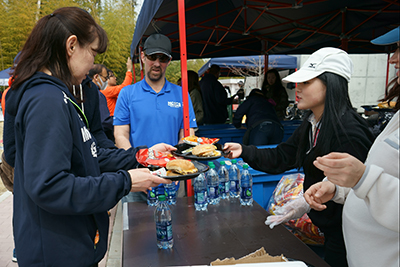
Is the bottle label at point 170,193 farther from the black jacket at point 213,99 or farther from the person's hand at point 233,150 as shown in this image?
the black jacket at point 213,99

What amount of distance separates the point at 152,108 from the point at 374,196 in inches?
85.8

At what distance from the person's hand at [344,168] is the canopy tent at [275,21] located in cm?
352

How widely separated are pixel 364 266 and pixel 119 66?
18522mm

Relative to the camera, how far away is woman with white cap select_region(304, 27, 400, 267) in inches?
36.2

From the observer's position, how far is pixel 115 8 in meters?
20.7

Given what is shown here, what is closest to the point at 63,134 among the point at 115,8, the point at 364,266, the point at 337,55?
the point at 364,266

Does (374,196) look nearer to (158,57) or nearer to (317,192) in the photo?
(317,192)

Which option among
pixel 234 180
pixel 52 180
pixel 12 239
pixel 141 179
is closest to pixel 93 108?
pixel 141 179

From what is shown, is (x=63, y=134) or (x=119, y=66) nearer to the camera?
(x=63, y=134)

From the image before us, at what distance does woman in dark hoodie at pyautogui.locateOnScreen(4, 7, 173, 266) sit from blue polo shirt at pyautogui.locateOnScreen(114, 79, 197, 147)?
52.8 inches

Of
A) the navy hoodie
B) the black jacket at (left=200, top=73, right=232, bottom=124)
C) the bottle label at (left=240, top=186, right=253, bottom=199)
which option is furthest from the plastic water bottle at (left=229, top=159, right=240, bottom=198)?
the black jacket at (left=200, top=73, right=232, bottom=124)

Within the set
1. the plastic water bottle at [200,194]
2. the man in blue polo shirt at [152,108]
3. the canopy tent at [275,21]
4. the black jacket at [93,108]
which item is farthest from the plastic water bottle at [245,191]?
the canopy tent at [275,21]

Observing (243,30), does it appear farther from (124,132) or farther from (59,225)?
(59,225)

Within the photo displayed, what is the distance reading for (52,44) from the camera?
126 cm
